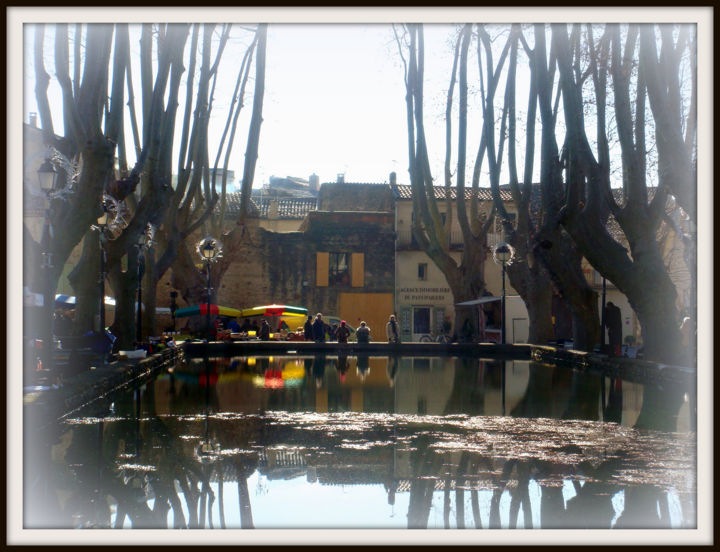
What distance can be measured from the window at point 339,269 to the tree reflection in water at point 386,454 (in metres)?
29.0

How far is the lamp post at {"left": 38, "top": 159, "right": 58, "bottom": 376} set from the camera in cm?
1182

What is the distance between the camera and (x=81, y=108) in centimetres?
1554

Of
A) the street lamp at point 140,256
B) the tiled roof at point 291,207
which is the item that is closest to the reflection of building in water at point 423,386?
the street lamp at point 140,256

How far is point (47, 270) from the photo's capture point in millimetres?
12812

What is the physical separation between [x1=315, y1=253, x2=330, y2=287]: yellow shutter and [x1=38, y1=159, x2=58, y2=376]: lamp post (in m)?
29.7

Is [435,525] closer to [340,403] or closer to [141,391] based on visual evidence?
[340,403]

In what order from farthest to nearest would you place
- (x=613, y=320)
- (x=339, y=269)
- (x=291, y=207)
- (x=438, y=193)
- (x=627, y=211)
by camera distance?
1. (x=291, y=207)
2. (x=438, y=193)
3. (x=339, y=269)
4. (x=613, y=320)
5. (x=627, y=211)

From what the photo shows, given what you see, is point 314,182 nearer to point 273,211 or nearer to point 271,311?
point 273,211

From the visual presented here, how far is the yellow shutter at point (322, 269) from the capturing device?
1703 inches

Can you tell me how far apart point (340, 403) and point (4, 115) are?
6659 millimetres

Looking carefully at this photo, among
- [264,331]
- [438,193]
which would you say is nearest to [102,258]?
[264,331]

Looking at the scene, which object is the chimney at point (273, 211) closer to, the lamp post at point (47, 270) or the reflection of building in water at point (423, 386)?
the reflection of building in water at point (423, 386)

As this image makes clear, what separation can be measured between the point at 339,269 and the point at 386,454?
35511 mm

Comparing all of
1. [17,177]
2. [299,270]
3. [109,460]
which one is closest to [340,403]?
[109,460]
